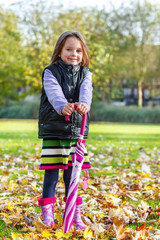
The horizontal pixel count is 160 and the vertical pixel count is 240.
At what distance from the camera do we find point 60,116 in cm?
246

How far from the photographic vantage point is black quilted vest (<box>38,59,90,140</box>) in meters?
2.47

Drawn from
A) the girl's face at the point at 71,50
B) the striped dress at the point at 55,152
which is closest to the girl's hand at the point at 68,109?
the striped dress at the point at 55,152

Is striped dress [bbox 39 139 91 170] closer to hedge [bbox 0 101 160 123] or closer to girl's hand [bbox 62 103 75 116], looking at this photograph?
girl's hand [bbox 62 103 75 116]

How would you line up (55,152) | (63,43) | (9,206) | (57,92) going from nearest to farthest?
(57,92), (55,152), (63,43), (9,206)

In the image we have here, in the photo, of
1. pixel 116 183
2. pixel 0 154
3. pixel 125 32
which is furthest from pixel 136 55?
pixel 116 183

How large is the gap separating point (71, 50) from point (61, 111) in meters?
0.55

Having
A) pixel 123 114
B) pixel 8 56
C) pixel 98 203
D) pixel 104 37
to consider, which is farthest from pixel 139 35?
pixel 98 203

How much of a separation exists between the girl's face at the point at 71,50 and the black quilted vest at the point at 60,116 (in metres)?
0.04

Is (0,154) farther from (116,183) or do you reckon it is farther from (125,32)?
(125,32)

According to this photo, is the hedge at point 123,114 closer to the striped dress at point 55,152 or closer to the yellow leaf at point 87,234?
the striped dress at point 55,152

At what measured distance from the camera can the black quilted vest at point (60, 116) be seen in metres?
2.47

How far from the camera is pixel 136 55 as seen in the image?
29859 millimetres

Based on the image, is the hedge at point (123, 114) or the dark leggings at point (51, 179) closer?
the dark leggings at point (51, 179)

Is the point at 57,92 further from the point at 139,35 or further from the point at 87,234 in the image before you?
the point at 139,35
